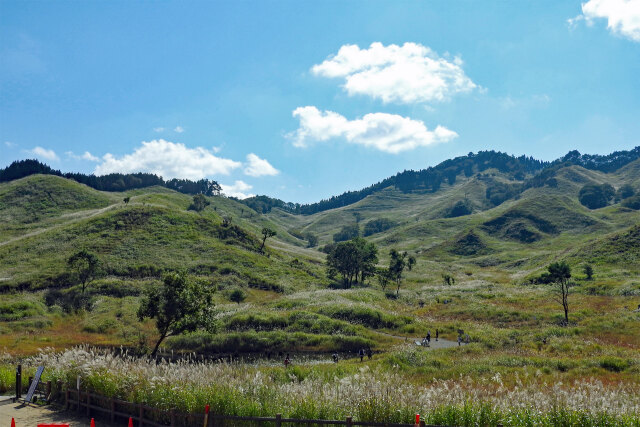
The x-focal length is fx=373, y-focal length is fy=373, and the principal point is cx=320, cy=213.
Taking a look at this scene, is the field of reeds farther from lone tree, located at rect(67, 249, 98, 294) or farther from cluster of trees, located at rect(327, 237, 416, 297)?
cluster of trees, located at rect(327, 237, 416, 297)

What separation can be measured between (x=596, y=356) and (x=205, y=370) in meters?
30.0

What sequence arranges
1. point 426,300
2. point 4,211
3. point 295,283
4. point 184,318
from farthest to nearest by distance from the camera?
point 4,211, point 295,283, point 426,300, point 184,318

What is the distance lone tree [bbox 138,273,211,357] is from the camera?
39.0m

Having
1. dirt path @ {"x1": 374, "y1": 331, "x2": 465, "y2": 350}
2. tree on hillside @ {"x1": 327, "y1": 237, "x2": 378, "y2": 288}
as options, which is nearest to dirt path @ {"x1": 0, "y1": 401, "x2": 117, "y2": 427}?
dirt path @ {"x1": 374, "y1": 331, "x2": 465, "y2": 350}

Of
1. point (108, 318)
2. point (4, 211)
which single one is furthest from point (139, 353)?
point (4, 211)

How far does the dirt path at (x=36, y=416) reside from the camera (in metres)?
15.9

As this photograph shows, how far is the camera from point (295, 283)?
304ft

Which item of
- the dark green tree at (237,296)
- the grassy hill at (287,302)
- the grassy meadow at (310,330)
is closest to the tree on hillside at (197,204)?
the grassy hill at (287,302)

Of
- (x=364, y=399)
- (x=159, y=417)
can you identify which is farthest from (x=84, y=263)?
(x=364, y=399)

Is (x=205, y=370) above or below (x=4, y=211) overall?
below

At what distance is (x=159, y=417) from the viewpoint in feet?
50.5

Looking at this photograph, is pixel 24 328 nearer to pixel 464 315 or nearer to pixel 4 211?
pixel 464 315

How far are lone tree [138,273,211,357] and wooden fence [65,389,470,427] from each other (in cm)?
2056

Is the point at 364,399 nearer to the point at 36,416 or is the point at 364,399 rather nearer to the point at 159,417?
the point at 159,417
